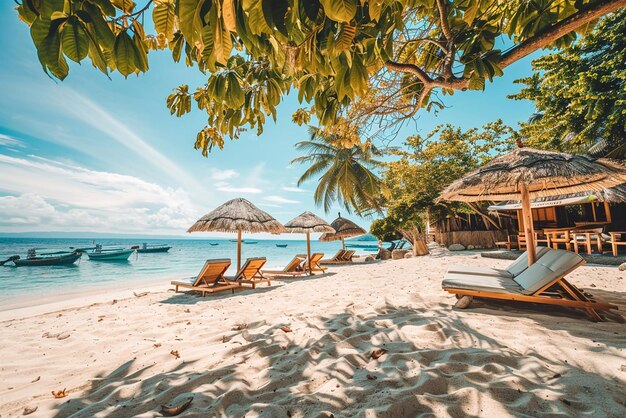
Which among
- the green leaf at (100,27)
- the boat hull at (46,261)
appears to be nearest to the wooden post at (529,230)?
the green leaf at (100,27)

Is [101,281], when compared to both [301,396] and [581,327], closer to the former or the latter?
[301,396]

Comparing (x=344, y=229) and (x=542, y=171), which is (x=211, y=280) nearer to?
(x=542, y=171)

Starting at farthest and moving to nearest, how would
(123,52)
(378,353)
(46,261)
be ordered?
(46,261)
(378,353)
(123,52)

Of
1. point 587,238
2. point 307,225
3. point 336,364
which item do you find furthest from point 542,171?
point 307,225

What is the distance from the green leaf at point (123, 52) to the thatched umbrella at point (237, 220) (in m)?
7.46

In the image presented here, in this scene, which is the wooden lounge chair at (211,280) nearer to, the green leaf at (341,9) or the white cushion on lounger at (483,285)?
the white cushion on lounger at (483,285)

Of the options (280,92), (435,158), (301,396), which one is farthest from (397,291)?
(435,158)

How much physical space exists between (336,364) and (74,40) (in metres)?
2.49

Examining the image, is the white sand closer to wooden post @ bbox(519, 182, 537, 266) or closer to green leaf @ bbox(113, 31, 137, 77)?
wooden post @ bbox(519, 182, 537, 266)

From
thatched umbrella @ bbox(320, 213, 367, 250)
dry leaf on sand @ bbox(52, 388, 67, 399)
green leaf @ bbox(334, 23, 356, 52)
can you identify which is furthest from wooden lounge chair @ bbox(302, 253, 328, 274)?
green leaf @ bbox(334, 23, 356, 52)

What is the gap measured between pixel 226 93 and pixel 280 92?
47cm

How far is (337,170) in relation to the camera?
15.8 m

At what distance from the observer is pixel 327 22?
133cm

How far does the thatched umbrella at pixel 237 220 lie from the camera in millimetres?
8477
